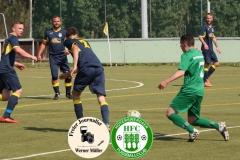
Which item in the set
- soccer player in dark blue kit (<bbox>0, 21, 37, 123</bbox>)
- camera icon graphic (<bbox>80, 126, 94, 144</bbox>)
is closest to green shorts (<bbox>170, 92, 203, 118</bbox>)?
camera icon graphic (<bbox>80, 126, 94, 144</bbox>)

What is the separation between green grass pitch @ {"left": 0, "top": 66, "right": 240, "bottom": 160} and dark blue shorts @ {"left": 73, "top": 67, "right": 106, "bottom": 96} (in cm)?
88

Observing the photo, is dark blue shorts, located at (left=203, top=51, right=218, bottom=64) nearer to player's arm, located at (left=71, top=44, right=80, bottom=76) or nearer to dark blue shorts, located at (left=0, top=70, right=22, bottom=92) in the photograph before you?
dark blue shorts, located at (left=0, top=70, right=22, bottom=92)

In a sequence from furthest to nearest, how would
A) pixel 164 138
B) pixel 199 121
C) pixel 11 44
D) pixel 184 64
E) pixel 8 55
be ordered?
pixel 8 55 < pixel 11 44 < pixel 164 138 < pixel 199 121 < pixel 184 64

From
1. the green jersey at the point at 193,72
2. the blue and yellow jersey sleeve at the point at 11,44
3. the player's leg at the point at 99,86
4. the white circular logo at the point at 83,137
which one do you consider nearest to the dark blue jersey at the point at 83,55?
the player's leg at the point at 99,86

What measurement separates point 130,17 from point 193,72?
273ft

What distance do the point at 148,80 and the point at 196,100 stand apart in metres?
15.9

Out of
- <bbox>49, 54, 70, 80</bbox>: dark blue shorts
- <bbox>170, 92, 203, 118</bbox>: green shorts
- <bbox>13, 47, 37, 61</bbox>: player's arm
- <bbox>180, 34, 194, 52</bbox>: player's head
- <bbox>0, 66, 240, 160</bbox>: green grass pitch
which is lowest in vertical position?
<bbox>0, 66, 240, 160</bbox>: green grass pitch

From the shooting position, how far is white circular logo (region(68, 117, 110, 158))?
956 cm

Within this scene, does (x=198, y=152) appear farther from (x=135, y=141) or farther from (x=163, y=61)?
(x=163, y=61)

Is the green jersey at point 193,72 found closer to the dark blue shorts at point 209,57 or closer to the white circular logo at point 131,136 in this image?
the white circular logo at point 131,136

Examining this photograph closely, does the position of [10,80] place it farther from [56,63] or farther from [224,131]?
[56,63]

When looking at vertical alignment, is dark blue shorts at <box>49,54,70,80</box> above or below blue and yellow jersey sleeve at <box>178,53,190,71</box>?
below

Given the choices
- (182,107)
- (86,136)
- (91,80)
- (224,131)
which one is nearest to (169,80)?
(182,107)

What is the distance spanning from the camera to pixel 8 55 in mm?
15148
